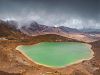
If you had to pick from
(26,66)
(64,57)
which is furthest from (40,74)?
(64,57)

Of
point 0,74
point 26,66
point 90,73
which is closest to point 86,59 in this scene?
point 90,73

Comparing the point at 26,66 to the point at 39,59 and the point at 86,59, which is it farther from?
the point at 86,59

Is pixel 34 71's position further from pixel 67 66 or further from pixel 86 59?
pixel 86 59

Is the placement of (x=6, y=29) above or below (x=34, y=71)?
above

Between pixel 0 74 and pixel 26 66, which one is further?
pixel 26 66

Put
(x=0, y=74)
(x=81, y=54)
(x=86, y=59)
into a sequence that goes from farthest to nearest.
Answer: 1. (x=81, y=54)
2. (x=86, y=59)
3. (x=0, y=74)

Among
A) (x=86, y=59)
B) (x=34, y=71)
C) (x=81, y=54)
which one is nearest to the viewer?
(x=34, y=71)

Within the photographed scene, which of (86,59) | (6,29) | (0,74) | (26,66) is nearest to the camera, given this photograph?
(0,74)

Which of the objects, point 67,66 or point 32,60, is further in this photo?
point 32,60

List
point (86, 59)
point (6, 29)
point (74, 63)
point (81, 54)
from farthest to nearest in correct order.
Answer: point (6, 29) < point (81, 54) < point (86, 59) < point (74, 63)
